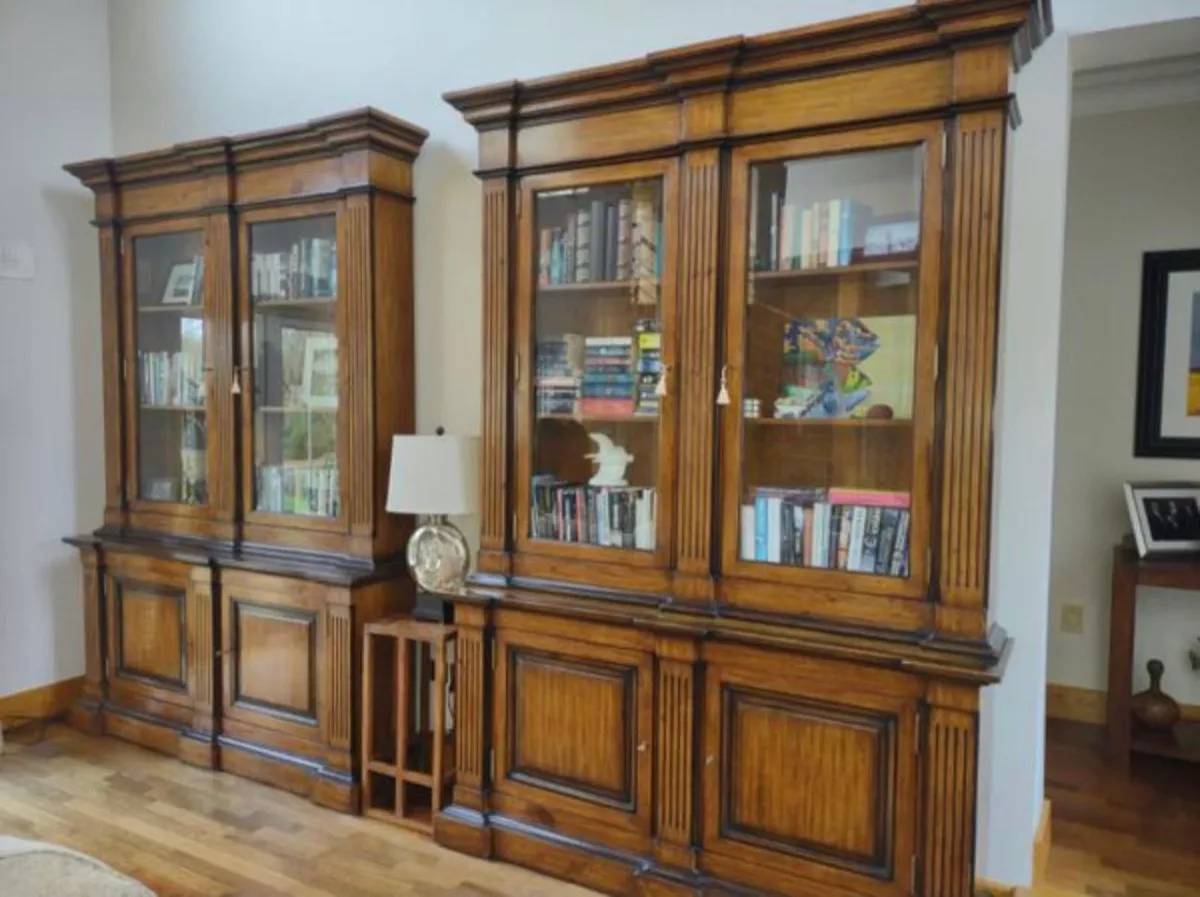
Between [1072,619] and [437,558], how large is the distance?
8.65ft

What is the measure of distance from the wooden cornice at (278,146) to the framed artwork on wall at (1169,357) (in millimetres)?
2871

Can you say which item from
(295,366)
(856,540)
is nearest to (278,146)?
(295,366)

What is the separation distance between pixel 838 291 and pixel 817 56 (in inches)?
21.9

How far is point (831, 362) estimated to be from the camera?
2152 millimetres

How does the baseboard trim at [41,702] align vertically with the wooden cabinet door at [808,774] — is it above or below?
below

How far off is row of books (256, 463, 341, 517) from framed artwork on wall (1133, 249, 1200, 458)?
314 cm

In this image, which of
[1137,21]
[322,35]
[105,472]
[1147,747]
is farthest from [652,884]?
[322,35]

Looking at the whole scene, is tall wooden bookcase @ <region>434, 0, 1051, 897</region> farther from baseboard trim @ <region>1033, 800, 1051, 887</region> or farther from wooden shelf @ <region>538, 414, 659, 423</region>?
baseboard trim @ <region>1033, 800, 1051, 887</region>

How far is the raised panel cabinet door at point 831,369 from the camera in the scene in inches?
77.6

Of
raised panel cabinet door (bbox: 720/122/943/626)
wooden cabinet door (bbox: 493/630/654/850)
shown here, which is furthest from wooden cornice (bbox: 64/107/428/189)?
wooden cabinet door (bbox: 493/630/654/850)

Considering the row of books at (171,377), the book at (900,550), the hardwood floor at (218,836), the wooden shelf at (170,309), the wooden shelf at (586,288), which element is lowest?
the hardwood floor at (218,836)

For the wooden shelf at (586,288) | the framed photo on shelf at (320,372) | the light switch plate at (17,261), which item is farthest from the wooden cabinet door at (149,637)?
the wooden shelf at (586,288)

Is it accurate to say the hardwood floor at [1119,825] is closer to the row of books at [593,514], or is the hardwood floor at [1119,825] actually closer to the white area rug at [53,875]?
the row of books at [593,514]

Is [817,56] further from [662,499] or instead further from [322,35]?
[322,35]
